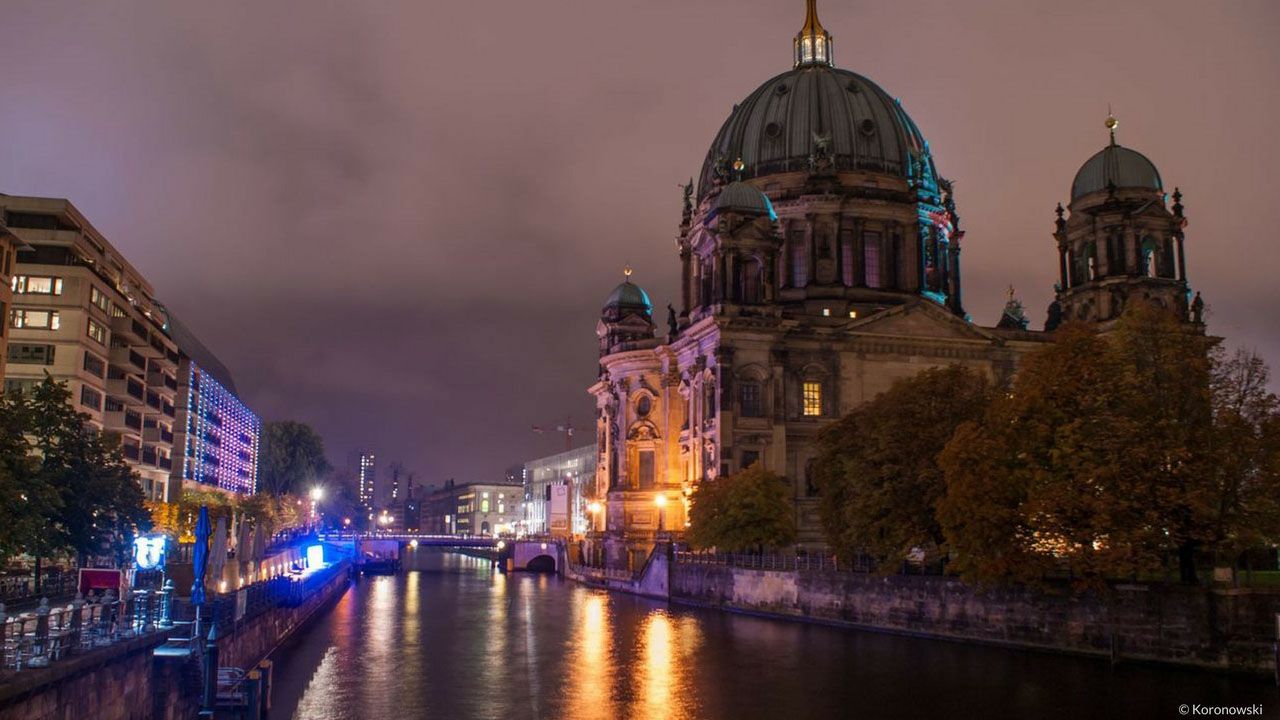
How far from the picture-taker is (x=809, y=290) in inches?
4395

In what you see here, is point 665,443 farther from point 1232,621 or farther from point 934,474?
point 1232,621

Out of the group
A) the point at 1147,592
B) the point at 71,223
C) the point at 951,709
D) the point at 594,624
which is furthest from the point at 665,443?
the point at 951,709

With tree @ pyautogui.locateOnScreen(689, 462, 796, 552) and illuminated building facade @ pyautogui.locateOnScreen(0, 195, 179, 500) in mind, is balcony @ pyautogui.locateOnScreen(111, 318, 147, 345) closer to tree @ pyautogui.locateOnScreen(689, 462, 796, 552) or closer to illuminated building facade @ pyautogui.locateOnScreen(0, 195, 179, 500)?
illuminated building facade @ pyautogui.locateOnScreen(0, 195, 179, 500)

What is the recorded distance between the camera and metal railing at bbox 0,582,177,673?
23609 millimetres

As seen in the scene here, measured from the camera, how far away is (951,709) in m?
40.1

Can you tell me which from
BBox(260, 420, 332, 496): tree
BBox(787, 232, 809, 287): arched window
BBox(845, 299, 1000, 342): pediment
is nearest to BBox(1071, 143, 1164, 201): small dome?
BBox(845, 299, 1000, 342): pediment

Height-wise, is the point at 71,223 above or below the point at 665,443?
above

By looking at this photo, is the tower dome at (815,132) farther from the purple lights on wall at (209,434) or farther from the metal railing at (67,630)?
the metal railing at (67,630)

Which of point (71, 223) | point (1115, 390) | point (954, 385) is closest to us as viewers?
point (1115, 390)

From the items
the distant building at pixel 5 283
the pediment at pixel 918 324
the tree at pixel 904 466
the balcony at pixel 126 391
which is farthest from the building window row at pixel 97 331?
the tree at pixel 904 466

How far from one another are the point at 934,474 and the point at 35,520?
41.6m

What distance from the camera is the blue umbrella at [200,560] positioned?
36438 mm

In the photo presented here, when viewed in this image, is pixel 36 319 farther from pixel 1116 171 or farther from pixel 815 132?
pixel 1116 171

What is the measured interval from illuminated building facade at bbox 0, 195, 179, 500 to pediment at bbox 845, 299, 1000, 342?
60.0m
